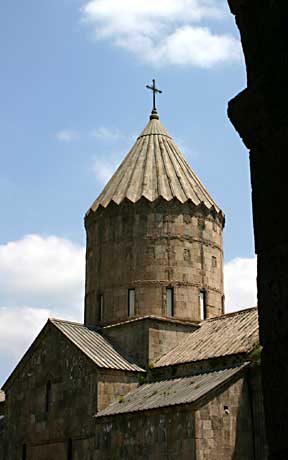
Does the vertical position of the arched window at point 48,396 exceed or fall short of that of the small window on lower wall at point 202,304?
it falls short

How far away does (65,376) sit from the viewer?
16062 millimetres

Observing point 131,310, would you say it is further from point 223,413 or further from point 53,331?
point 223,413

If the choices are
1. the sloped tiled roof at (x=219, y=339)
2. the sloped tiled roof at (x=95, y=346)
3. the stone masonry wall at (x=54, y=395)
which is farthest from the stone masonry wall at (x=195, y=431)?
the sloped tiled roof at (x=95, y=346)

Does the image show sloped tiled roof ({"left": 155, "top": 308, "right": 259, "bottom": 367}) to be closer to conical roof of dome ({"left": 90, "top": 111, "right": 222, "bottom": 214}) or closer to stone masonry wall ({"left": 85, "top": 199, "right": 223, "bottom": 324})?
stone masonry wall ({"left": 85, "top": 199, "right": 223, "bottom": 324})

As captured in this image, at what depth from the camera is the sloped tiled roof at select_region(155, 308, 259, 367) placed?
14.4m

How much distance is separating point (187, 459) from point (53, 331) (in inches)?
228

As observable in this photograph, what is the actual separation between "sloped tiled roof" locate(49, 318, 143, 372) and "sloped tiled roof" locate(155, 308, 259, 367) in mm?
847

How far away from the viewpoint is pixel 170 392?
1391 centimetres

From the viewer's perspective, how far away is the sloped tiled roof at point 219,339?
1441 centimetres

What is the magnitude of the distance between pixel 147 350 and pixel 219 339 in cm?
193

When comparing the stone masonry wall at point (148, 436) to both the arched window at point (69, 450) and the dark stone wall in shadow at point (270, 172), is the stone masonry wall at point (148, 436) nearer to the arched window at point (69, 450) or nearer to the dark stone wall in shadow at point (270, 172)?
the arched window at point (69, 450)

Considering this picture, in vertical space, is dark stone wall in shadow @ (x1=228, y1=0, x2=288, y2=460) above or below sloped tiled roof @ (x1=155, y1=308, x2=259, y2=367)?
below

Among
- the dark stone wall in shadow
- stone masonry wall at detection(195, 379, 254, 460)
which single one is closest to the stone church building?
stone masonry wall at detection(195, 379, 254, 460)

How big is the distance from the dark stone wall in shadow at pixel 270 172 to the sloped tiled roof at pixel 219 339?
36.5 feet
